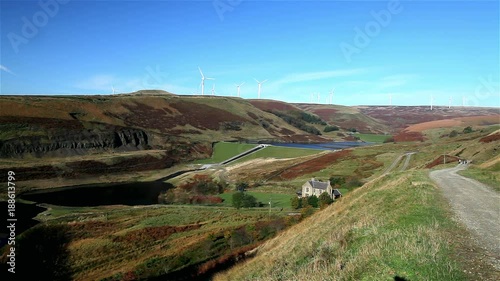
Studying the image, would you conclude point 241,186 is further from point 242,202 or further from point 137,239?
point 137,239

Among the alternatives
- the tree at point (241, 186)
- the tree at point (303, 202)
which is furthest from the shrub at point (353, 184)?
the tree at point (241, 186)

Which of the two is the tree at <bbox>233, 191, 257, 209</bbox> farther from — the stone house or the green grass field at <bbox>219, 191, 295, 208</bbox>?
the stone house

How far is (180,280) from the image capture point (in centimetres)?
2633

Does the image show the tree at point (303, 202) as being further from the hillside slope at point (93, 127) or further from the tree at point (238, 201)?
the hillside slope at point (93, 127)

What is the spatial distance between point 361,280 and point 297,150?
5229 inches

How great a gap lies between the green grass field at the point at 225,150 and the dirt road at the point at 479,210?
4637 inches

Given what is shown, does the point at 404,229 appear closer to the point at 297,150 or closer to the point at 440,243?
the point at 440,243

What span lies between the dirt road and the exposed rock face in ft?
390

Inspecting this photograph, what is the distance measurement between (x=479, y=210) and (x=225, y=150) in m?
140

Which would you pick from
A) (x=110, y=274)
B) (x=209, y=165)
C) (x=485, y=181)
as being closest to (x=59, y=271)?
(x=110, y=274)

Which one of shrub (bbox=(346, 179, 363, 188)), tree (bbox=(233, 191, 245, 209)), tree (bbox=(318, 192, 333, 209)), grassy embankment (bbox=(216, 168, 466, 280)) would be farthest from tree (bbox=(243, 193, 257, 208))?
grassy embankment (bbox=(216, 168, 466, 280))

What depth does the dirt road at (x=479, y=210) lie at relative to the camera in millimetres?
12759

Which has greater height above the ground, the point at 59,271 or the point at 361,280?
the point at 361,280

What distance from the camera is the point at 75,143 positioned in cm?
12281
